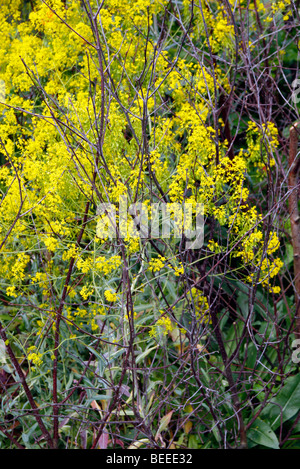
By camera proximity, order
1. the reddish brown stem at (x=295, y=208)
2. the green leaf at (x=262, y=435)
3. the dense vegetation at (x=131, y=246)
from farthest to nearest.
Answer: the reddish brown stem at (x=295, y=208) < the green leaf at (x=262, y=435) < the dense vegetation at (x=131, y=246)

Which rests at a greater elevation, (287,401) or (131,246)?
(131,246)

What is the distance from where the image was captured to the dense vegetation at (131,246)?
6.40ft

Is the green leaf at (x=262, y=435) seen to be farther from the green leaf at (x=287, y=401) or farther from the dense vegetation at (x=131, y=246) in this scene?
the green leaf at (x=287, y=401)

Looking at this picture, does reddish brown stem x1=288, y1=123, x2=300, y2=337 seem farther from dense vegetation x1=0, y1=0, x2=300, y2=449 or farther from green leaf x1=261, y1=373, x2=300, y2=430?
green leaf x1=261, y1=373, x2=300, y2=430

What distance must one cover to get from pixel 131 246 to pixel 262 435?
1.29m

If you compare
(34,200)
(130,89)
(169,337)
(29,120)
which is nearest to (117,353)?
(169,337)

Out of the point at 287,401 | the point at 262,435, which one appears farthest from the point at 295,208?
the point at 262,435

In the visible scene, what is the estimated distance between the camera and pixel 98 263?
5.76 feet

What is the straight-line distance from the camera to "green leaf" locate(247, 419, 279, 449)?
2.36 meters

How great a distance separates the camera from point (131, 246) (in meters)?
1.77

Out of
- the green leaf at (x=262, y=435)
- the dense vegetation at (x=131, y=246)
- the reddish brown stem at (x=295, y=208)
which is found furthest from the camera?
the reddish brown stem at (x=295, y=208)

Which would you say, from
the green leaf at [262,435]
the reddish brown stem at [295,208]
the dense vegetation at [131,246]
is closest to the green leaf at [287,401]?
the dense vegetation at [131,246]

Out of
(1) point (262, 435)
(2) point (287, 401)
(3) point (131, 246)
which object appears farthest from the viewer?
(2) point (287, 401)

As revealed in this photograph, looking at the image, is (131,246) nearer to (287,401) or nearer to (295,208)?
(295,208)
